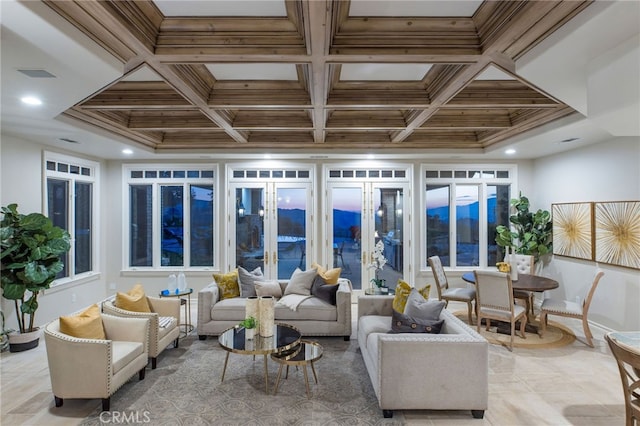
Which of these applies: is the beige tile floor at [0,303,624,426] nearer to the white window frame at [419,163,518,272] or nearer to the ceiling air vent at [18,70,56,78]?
the white window frame at [419,163,518,272]

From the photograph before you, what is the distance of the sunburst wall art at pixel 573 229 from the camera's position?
5.09 meters

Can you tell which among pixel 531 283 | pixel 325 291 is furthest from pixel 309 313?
pixel 531 283

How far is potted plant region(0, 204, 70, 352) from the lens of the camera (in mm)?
3932

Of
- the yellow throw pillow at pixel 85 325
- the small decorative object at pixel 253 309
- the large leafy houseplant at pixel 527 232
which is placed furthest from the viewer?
the large leafy houseplant at pixel 527 232

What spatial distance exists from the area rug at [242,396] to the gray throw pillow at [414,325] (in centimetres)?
68

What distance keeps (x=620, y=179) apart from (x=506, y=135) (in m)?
1.58

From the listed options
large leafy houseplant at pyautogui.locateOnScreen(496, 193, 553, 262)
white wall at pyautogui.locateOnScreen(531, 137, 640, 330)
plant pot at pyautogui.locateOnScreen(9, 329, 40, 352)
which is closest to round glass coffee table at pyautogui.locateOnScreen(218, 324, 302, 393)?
plant pot at pyautogui.locateOnScreen(9, 329, 40, 352)

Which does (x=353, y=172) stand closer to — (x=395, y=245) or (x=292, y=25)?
(x=395, y=245)

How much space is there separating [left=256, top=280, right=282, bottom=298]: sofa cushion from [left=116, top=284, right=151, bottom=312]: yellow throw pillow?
4.85ft

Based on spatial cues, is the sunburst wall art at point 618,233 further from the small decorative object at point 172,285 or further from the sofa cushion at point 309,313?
the small decorative object at point 172,285

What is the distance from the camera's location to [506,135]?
5039 millimetres

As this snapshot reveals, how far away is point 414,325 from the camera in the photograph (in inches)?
124

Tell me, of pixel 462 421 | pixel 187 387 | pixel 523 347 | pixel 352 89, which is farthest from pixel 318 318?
pixel 352 89

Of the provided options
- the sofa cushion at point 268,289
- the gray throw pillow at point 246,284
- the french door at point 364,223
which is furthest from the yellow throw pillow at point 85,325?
the french door at point 364,223
